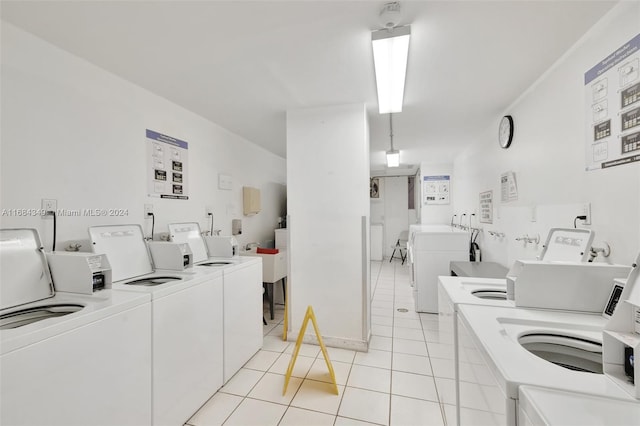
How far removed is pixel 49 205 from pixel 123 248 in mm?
516

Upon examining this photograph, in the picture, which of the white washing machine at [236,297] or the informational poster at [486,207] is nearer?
the white washing machine at [236,297]

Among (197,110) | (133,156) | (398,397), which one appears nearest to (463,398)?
(398,397)

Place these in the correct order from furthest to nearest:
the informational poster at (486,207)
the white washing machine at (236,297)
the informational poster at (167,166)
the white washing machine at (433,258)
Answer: the white washing machine at (433,258) < the informational poster at (486,207) < the informational poster at (167,166) < the white washing machine at (236,297)

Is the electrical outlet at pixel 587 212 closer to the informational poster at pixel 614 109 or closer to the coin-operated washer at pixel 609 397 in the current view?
the informational poster at pixel 614 109

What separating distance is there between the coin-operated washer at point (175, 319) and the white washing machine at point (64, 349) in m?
0.09

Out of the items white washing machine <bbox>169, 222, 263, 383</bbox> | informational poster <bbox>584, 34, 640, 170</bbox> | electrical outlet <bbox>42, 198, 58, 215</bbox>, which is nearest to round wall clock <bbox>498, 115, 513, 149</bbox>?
informational poster <bbox>584, 34, 640, 170</bbox>

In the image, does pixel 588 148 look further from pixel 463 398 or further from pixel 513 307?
pixel 463 398

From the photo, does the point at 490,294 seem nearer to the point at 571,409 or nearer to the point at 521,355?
the point at 521,355

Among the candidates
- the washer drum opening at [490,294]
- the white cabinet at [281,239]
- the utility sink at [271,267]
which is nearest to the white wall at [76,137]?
the utility sink at [271,267]

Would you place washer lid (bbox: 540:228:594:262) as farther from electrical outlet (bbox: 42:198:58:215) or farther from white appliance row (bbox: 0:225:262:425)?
electrical outlet (bbox: 42:198:58:215)

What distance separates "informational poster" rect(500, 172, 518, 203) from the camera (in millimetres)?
2658

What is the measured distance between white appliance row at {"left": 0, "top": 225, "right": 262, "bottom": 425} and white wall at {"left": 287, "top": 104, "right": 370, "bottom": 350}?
2.53 feet

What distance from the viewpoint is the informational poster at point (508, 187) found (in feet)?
8.72

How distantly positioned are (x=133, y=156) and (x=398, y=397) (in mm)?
2863
